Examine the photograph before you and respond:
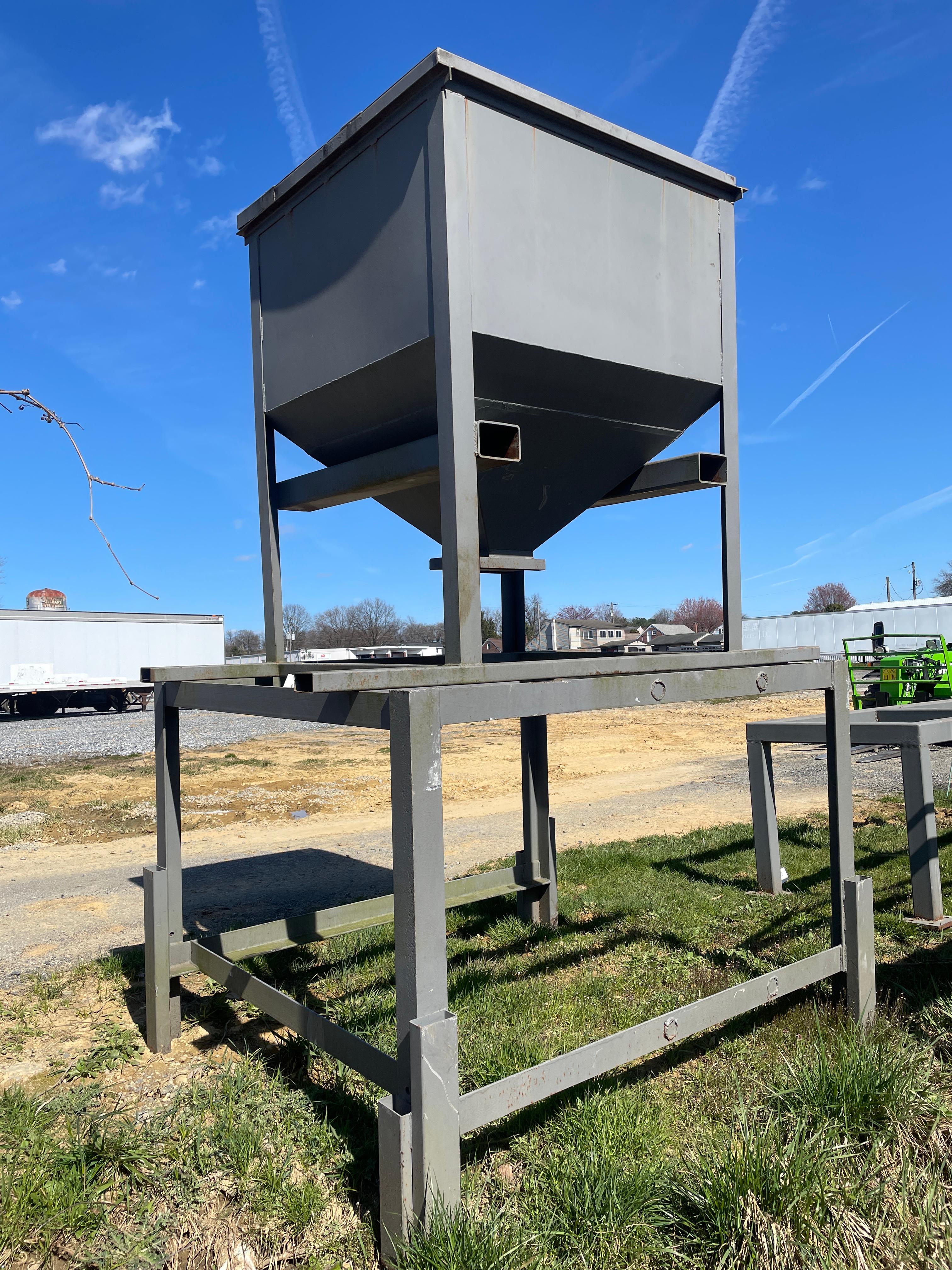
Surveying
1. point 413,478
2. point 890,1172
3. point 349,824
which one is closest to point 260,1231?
point 890,1172

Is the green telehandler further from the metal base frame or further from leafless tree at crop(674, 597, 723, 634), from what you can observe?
leafless tree at crop(674, 597, 723, 634)

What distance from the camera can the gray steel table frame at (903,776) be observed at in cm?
509

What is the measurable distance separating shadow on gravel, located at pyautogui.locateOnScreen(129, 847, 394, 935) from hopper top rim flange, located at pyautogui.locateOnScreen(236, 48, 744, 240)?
3.96 meters

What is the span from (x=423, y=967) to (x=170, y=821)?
6.58ft

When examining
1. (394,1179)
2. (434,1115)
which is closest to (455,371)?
(434,1115)

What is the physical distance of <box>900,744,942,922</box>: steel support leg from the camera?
505cm

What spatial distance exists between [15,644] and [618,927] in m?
25.1

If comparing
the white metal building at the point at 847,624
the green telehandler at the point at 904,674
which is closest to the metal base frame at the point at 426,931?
the green telehandler at the point at 904,674

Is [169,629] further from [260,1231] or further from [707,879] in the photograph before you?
[260,1231]

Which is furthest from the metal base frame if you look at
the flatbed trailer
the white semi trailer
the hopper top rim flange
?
the flatbed trailer

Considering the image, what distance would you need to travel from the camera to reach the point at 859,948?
11.8 ft

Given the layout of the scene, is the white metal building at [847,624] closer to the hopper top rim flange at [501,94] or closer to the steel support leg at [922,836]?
the steel support leg at [922,836]

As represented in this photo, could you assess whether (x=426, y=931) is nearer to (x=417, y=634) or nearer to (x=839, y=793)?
(x=839, y=793)

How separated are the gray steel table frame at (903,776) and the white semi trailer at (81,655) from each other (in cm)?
2237
